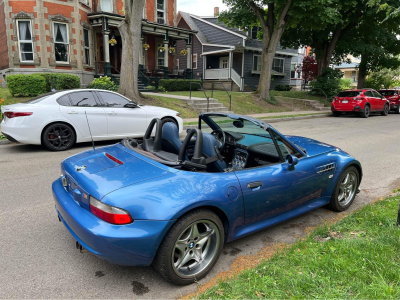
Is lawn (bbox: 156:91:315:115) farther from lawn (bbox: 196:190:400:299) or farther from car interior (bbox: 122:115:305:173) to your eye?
lawn (bbox: 196:190:400:299)

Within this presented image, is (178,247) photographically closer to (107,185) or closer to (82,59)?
(107,185)

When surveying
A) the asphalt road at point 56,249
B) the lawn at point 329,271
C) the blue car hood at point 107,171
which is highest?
the blue car hood at point 107,171

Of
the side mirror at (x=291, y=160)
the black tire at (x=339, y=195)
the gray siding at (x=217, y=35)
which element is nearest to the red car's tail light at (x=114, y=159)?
the side mirror at (x=291, y=160)

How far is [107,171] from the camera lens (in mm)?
Answer: 2914

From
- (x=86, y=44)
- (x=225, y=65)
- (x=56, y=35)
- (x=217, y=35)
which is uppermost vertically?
(x=217, y=35)

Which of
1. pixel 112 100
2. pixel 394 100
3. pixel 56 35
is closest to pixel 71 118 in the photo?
pixel 112 100

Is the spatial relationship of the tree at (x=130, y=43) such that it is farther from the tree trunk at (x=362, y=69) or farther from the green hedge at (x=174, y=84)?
the tree trunk at (x=362, y=69)

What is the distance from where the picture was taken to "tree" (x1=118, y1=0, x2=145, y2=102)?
43.6 ft

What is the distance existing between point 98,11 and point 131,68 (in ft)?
33.7

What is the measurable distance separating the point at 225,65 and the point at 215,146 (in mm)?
28561

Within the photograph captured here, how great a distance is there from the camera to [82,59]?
1997cm

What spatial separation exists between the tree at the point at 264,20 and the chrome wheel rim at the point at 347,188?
15.2 m

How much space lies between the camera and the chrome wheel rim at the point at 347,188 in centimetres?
431

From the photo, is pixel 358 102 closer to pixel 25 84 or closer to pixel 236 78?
pixel 236 78
